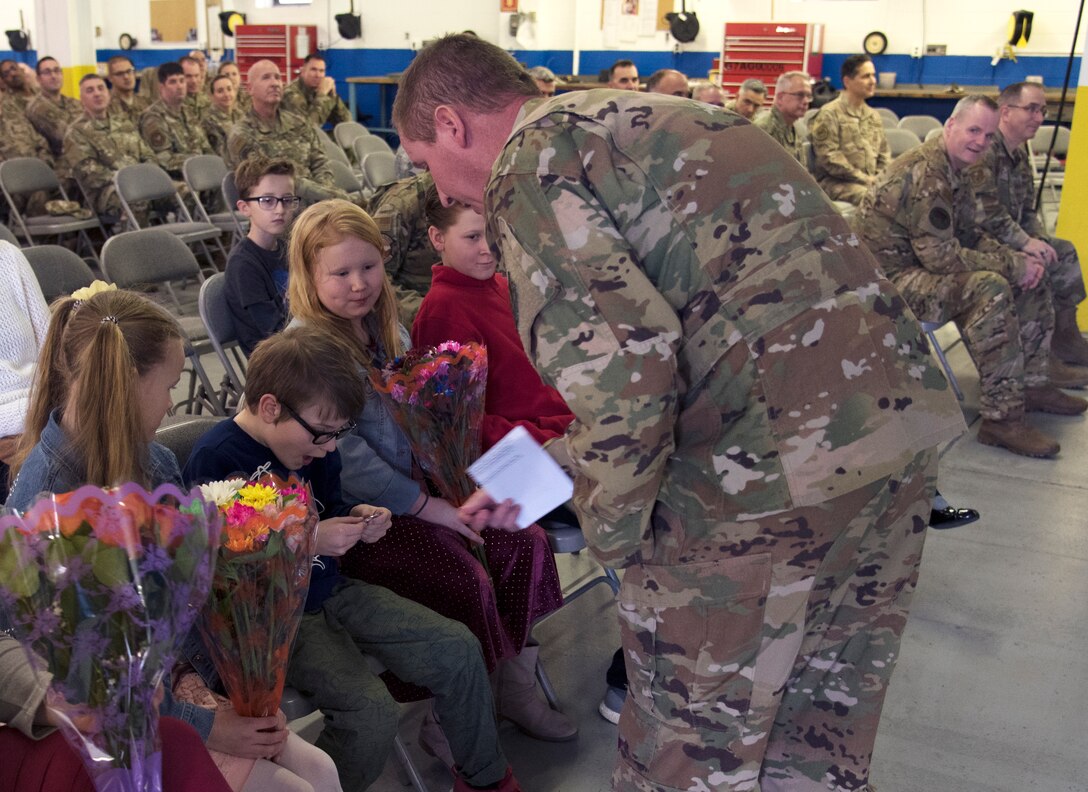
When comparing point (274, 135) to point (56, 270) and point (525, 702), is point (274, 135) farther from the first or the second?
point (525, 702)

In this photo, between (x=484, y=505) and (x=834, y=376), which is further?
(x=484, y=505)

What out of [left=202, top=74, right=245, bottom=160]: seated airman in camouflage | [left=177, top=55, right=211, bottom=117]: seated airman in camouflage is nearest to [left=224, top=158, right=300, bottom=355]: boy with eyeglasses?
[left=202, top=74, right=245, bottom=160]: seated airman in camouflage

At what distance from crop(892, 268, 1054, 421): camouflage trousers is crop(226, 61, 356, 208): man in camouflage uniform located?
4.08 m

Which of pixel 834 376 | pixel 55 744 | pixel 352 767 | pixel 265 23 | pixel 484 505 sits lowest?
pixel 352 767

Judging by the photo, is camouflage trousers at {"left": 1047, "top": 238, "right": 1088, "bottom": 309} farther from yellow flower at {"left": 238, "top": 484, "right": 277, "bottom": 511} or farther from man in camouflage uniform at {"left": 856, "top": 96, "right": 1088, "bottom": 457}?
yellow flower at {"left": 238, "top": 484, "right": 277, "bottom": 511}

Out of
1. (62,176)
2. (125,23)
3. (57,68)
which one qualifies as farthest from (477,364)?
(125,23)

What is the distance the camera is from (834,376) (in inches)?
56.6

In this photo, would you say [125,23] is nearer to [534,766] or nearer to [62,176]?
[62,176]

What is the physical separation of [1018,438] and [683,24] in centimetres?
933

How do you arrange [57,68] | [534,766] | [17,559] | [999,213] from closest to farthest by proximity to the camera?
1. [17,559]
2. [534,766]
3. [999,213]
4. [57,68]

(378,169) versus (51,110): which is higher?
(51,110)

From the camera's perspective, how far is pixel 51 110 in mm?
9008

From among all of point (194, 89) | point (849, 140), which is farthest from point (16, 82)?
point (849, 140)

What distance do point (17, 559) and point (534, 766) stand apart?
60.4 inches
